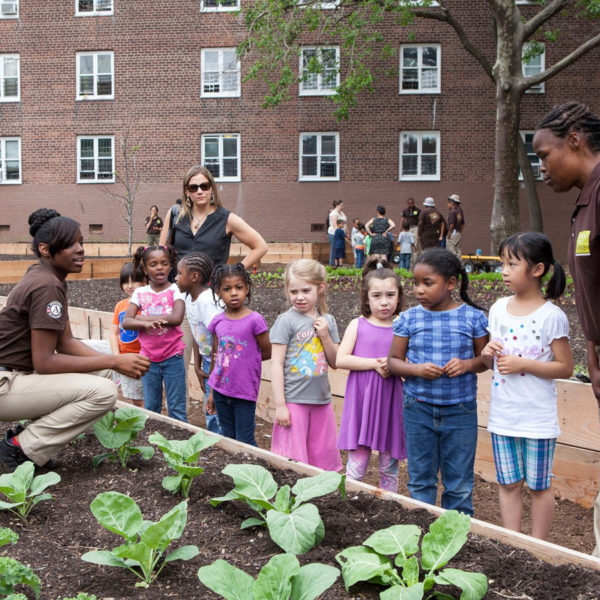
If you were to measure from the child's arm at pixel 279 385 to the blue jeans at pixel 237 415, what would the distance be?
0.47 metres

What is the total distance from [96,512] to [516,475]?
1975 millimetres

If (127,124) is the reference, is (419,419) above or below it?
below

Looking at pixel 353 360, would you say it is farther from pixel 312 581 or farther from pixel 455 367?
pixel 312 581

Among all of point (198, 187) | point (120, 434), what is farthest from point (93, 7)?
point (120, 434)

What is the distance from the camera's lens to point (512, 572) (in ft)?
8.92

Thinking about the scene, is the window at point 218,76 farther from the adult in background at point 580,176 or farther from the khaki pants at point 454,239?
the adult in background at point 580,176

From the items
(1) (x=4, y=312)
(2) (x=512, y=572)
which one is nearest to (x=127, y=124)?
(1) (x=4, y=312)

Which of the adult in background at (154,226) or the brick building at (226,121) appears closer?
the adult in background at (154,226)

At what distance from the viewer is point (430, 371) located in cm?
382

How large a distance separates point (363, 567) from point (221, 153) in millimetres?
25587

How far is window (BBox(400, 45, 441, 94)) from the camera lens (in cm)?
2614

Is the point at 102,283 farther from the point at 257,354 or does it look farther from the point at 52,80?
the point at 52,80

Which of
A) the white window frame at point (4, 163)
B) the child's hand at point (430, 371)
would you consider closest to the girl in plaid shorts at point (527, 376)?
the child's hand at point (430, 371)

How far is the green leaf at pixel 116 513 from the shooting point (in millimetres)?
2871
